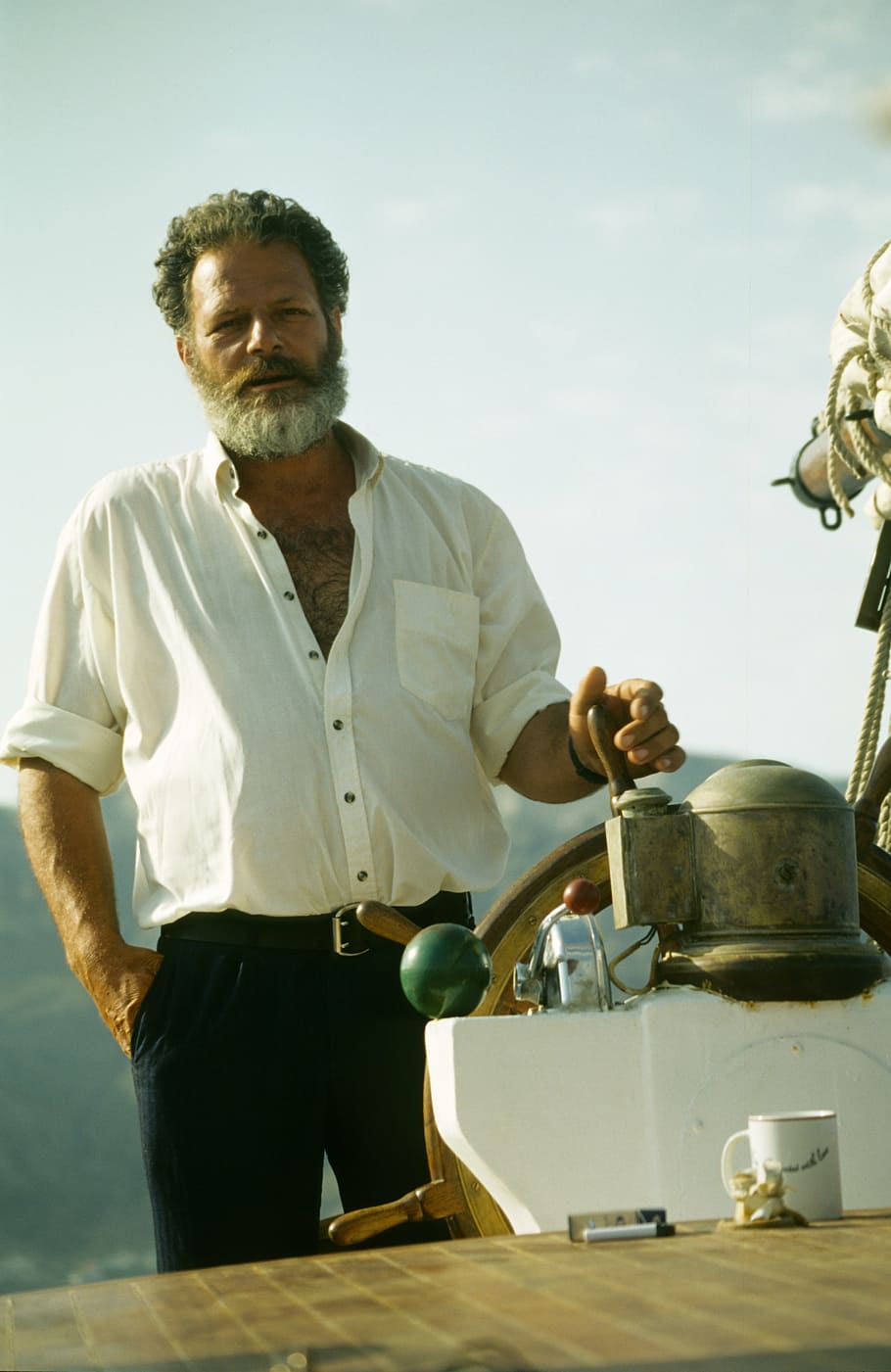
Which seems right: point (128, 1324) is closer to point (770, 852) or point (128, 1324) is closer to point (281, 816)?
point (770, 852)

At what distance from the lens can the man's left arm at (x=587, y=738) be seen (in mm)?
2068

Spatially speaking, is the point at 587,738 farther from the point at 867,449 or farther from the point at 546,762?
the point at 867,449

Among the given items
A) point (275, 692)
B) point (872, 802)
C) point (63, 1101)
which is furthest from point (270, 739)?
point (63, 1101)

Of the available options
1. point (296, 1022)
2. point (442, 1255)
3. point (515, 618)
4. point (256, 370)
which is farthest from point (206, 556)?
point (442, 1255)

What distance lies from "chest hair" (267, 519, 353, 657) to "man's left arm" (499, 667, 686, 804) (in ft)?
1.24

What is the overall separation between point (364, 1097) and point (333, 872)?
1.15 ft

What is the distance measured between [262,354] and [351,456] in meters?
0.26

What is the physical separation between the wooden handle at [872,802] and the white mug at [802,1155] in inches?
29.2

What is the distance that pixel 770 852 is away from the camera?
1.90 m

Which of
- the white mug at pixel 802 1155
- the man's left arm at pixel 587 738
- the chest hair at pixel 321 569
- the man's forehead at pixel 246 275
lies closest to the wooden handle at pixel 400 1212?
the white mug at pixel 802 1155

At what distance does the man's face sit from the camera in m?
2.83

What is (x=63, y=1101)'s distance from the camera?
19625mm

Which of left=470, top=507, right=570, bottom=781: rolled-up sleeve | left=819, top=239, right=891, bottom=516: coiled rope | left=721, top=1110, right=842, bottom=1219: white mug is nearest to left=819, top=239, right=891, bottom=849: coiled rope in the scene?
left=819, top=239, right=891, bottom=516: coiled rope

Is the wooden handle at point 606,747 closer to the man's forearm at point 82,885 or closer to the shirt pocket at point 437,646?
the shirt pocket at point 437,646
